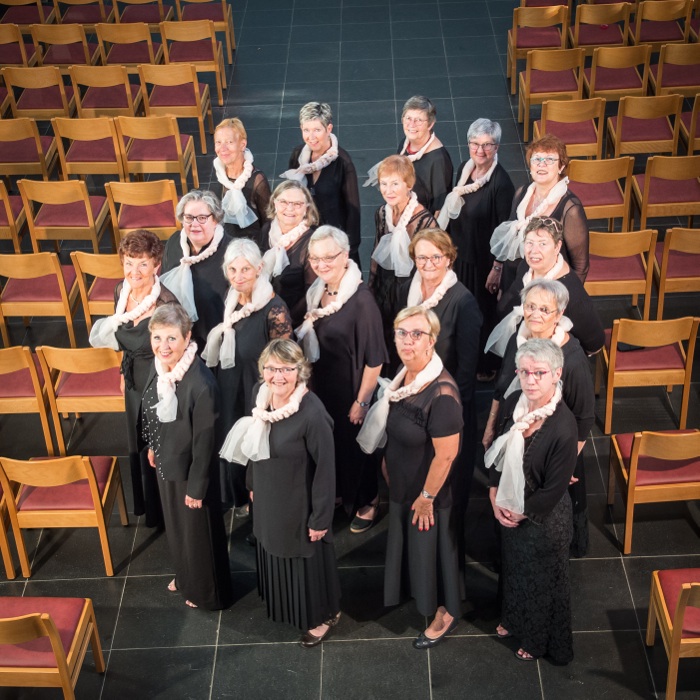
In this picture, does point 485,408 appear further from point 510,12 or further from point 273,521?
point 510,12

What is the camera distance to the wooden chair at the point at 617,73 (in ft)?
30.1

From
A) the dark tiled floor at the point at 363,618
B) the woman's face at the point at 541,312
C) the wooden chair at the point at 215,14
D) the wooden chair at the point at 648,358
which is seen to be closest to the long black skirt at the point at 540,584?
the dark tiled floor at the point at 363,618

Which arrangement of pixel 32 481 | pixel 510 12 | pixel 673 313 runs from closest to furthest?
pixel 32 481 → pixel 673 313 → pixel 510 12

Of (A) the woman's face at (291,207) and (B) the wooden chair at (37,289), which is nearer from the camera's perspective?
(A) the woman's face at (291,207)

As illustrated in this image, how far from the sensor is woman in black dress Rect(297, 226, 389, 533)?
5.43 meters

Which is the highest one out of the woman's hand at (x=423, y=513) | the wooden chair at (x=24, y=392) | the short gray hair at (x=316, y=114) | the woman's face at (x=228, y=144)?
the short gray hair at (x=316, y=114)

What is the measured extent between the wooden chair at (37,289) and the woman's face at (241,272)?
6.77 ft

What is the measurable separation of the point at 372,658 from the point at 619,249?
3.21m

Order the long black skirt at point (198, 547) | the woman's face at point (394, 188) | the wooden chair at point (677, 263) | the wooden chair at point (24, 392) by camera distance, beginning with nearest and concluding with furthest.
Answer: the long black skirt at point (198, 547) < the woman's face at point (394, 188) < the wooden chair at point (24, 392) < the wooden chair at point (677, 263)

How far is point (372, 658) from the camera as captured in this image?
5.32 meters

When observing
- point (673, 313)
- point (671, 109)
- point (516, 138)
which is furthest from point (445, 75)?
point (673, 313)

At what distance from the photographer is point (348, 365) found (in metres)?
5.61

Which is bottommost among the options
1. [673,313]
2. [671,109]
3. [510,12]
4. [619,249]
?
[673,313]

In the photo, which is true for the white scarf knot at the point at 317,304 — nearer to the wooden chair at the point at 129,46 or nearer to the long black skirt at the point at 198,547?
the long black skirt at the point at 198,547
